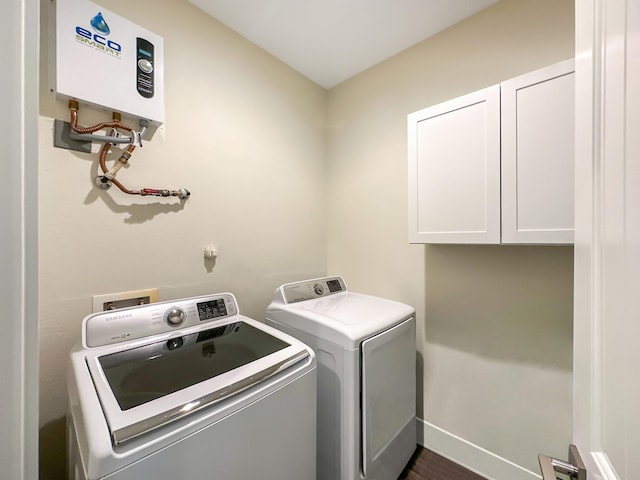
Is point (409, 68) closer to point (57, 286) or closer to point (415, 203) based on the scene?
point (415, 203)

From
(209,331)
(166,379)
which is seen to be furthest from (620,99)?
(209,331)

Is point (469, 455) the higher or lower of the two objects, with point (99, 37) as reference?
lower

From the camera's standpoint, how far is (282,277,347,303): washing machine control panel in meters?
1.58

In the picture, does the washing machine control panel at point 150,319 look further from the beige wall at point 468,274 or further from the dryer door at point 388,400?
the beige wall at point 468,274

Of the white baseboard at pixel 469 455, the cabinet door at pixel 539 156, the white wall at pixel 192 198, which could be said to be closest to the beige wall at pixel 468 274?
the white baseboard at pixel 469 455

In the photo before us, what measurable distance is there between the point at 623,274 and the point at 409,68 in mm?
1797

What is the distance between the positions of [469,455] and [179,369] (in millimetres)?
1708

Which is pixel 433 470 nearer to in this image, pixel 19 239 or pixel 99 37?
pixel 19 239

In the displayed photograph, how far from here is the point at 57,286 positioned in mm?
1059

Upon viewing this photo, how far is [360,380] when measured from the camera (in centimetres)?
114

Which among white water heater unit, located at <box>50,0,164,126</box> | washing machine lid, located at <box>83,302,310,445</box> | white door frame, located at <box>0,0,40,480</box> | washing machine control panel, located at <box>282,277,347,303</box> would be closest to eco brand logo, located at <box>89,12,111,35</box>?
white water heater unit, located at <box>50,0,164,126</box>

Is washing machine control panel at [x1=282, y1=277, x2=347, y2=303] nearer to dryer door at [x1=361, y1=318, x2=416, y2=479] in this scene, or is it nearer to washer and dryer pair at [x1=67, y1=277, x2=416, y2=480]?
washer and dryer pair at [x1=67, y1=277, x2=416, y2=480]

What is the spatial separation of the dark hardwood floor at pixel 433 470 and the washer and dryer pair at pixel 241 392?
0.10 metres

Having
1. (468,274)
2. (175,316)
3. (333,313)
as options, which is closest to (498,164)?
(468,274)
